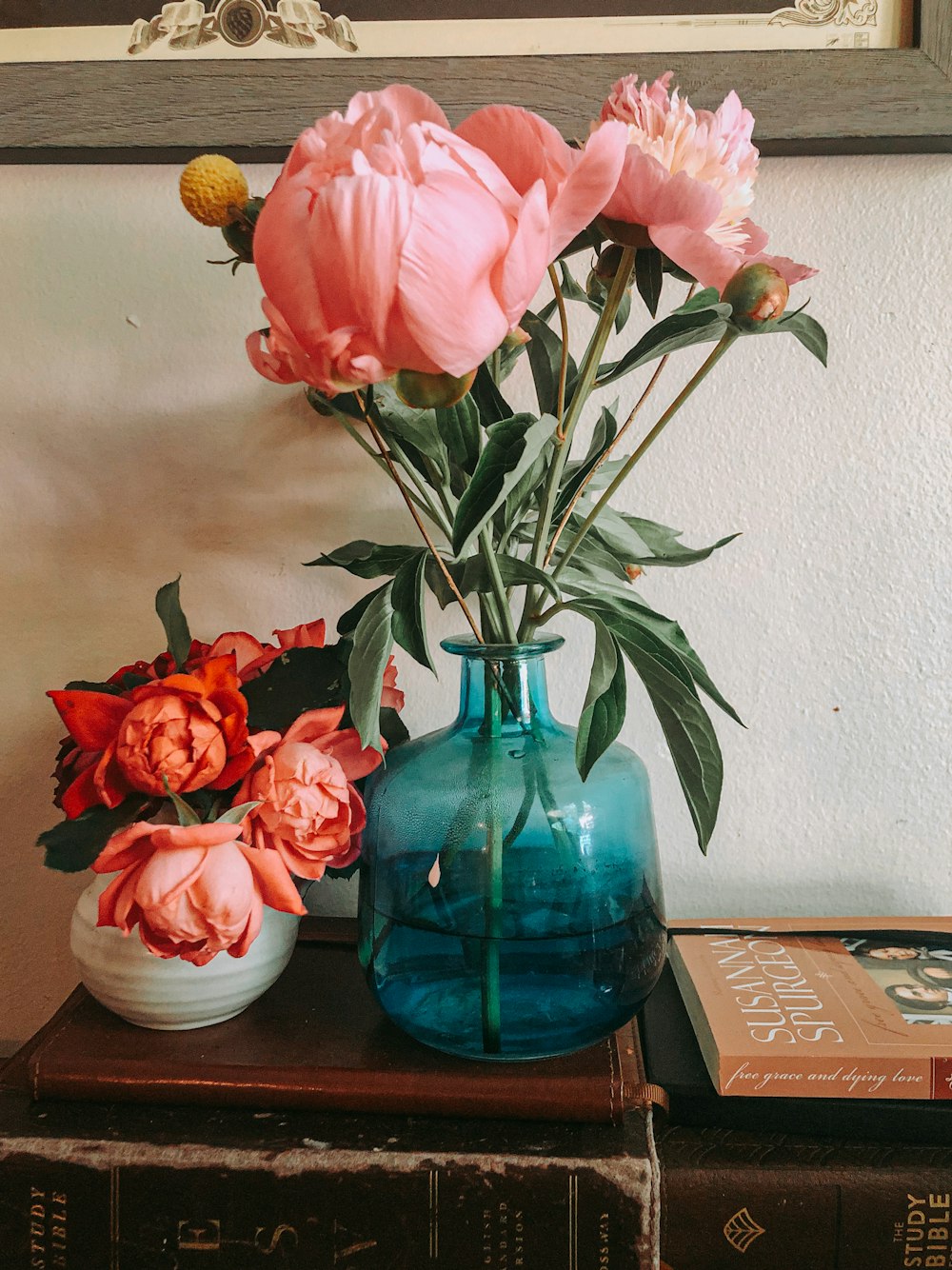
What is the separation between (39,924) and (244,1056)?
1.10 feet

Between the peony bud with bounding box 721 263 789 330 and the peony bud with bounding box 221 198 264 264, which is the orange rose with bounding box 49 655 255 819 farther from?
the peony bud with bounding box 721 263 789 330

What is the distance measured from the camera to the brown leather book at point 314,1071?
495mm

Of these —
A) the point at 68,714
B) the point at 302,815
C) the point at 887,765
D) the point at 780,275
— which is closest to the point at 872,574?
the point at 887,765

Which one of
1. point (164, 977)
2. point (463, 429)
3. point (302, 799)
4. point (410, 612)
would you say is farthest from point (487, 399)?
point (164, 977)

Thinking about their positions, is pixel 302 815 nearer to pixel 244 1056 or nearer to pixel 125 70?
pixel 244 1056

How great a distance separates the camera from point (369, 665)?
490 mm

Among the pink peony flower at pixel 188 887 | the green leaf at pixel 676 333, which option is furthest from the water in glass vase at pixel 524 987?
the green leaf at pixel 676 333

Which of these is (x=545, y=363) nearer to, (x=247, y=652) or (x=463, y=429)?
(x=463, y=429)

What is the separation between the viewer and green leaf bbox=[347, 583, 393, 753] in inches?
18.9

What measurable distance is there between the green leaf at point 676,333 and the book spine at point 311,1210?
0.41 metres

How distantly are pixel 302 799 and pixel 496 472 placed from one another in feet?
0.70

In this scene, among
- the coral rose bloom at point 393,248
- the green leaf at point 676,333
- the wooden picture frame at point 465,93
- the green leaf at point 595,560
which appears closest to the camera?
the coral rose bloom at point 393,248

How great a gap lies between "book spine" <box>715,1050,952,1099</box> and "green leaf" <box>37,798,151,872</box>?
0.37 metres

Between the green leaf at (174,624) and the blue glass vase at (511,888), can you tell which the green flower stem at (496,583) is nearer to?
the blue glass vase at (511,888)
